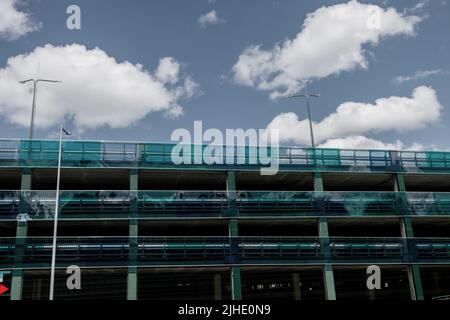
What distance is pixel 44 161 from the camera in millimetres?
38094

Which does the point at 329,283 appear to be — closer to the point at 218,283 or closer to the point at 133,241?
the point at 218,283

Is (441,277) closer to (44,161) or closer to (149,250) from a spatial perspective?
(149,250)

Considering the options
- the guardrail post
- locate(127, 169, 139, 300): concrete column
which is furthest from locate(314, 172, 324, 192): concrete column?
locate(127, 169, 139, 300): concrete column

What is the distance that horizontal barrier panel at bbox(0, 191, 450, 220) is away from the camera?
37.0 m

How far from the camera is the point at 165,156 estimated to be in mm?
39688

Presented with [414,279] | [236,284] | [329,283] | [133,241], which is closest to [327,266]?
[329,283]

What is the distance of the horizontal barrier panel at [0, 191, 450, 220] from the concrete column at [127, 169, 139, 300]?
0.11m

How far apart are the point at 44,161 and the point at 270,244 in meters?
18.3

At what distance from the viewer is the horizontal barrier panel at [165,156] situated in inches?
1499

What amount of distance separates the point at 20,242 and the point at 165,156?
12213mm

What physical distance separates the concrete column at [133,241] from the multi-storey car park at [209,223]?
3.0 inches

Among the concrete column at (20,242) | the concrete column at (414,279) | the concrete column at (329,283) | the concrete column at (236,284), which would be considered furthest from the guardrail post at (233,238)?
the concrete column at (20,242)
